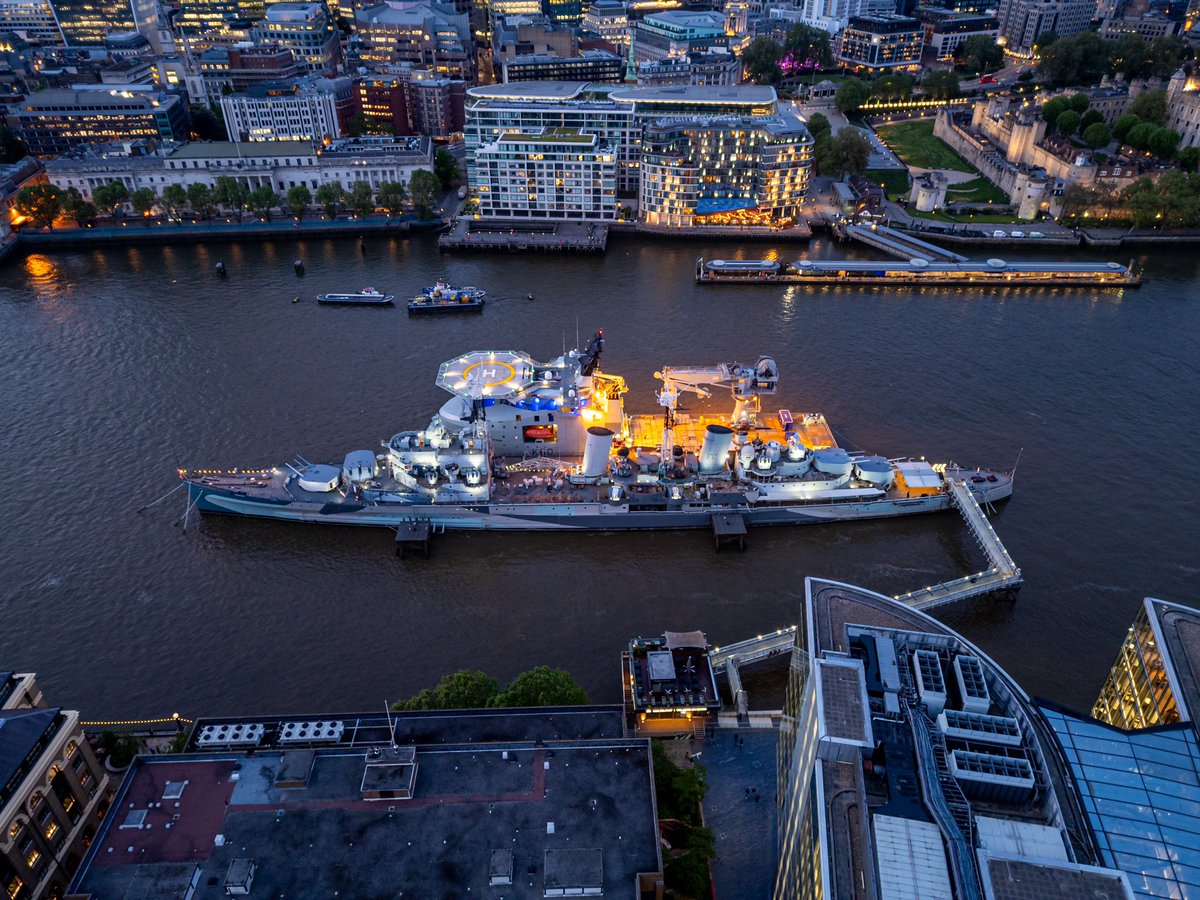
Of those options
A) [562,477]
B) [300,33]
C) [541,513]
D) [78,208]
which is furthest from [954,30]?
[541,513]

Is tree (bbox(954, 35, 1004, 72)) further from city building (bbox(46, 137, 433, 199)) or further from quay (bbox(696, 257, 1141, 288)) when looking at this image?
city building (bbox(46, 137, 433, 199))

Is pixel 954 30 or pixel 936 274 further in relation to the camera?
pixel 954 30

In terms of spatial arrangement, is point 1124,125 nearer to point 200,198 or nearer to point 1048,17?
point 1048,17

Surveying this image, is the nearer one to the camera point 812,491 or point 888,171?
point 812,491

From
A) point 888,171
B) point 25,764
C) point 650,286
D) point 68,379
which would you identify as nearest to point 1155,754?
point 25,764

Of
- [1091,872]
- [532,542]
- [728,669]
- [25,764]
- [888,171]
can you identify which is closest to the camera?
[1091,872]

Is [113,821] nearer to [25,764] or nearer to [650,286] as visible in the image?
[25,764]
